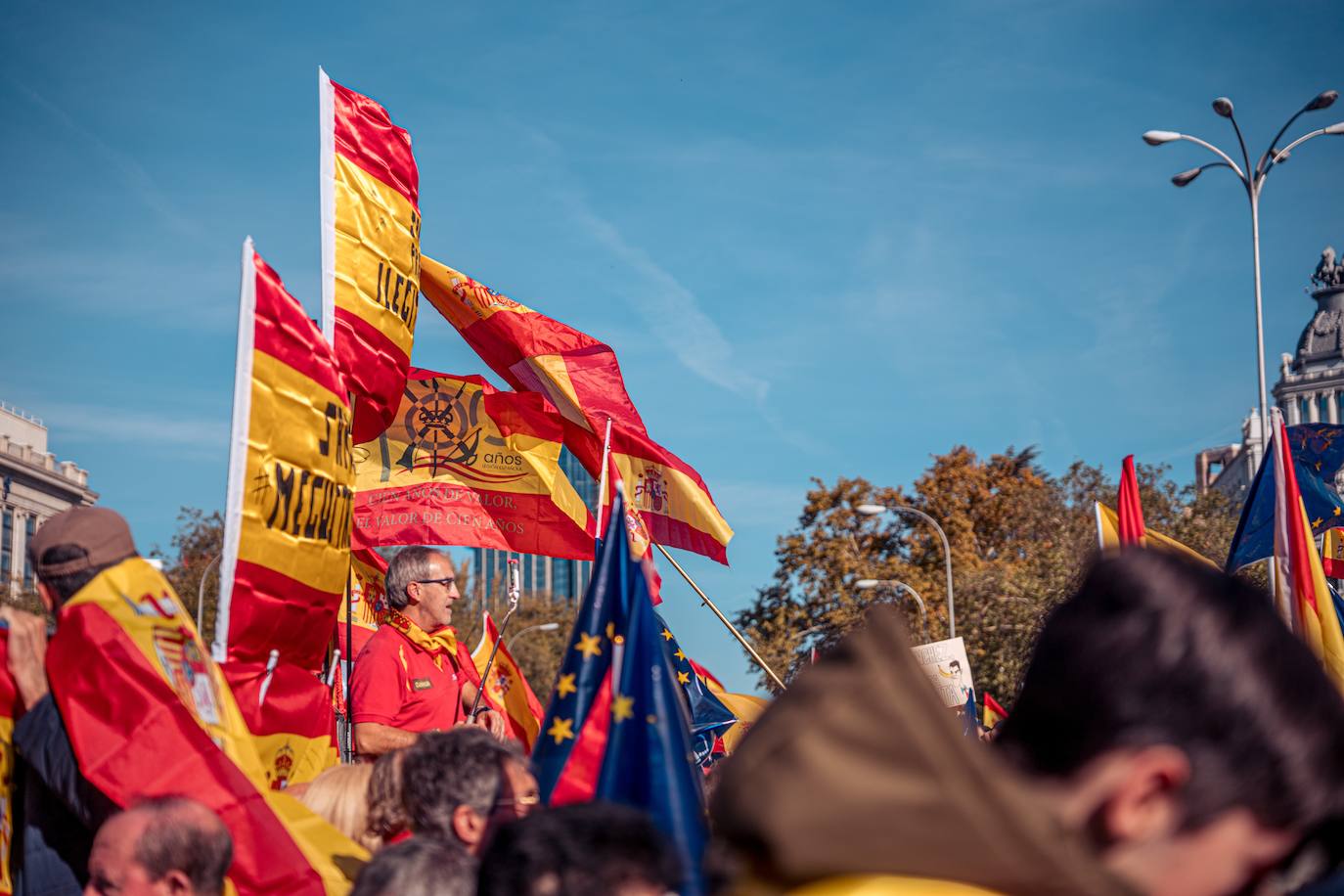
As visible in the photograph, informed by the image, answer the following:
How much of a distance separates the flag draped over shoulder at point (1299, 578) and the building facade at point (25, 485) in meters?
83.6

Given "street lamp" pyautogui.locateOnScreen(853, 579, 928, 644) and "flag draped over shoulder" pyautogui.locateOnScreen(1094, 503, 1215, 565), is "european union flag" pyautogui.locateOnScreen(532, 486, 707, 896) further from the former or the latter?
"street lamp" pyautogui.locateOnScreen(853, 579, 928, 644)

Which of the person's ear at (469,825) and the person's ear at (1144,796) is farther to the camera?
the person's ear at (469,825)

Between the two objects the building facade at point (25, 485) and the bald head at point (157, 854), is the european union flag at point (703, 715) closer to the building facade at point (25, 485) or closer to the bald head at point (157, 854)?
the bald head at point (157, 854)

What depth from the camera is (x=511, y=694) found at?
8367mm

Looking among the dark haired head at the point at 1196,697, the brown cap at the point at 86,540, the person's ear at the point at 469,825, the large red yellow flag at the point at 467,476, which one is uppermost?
the large red yellow flag at the point at 467,476

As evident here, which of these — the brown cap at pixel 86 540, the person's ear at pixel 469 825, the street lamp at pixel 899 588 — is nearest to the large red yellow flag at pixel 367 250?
the brown cap at pixel 86 540

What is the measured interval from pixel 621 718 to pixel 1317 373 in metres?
127

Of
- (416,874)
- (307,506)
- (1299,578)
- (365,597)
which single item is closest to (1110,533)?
(1299,578)

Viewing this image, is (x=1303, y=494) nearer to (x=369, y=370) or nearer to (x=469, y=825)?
(x=369, y=370)

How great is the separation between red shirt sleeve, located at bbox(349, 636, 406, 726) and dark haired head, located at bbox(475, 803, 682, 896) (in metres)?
3.49

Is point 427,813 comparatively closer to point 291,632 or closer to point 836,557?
point 291,632

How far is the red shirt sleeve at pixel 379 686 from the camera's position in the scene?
5613mm

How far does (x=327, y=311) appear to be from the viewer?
576cm

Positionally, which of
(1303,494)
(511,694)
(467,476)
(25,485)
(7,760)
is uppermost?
(25,485)
